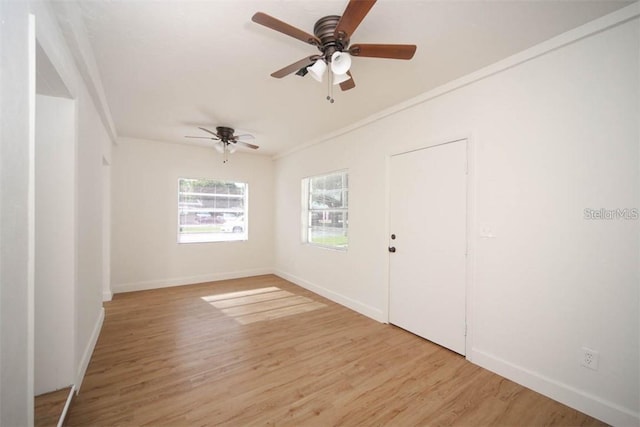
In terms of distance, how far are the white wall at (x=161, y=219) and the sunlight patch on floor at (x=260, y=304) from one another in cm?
111

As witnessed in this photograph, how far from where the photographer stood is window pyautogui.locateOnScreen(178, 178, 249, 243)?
201 inches

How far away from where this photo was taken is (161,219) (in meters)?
4.83

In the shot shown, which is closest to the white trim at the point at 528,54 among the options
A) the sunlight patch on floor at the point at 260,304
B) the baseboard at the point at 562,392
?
the baseboard at the point at 562,392

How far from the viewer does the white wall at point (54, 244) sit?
1.81 m

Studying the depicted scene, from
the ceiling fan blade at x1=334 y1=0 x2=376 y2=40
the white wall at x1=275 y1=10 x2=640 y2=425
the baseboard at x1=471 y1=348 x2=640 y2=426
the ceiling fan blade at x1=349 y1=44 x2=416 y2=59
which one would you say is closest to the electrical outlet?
the white wall at x1=275 y1=10 x2=640 y2=425

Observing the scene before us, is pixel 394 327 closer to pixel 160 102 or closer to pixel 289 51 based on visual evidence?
pixel 289 51

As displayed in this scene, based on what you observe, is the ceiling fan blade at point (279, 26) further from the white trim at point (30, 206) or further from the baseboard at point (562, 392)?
the baseboard at point (562, 392)

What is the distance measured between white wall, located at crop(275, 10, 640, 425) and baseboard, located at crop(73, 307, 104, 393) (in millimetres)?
3247

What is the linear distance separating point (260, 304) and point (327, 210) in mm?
1811

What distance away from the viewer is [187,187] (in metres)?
5.09

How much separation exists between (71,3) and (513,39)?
9.58ft

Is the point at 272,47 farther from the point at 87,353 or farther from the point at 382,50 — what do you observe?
the point at 87,353

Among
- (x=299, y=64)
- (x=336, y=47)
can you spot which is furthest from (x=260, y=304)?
(x=336, y=47)

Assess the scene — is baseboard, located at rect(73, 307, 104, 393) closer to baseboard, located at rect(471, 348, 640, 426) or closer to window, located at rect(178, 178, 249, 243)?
window, located at rect(178, 178, 249, 243)
